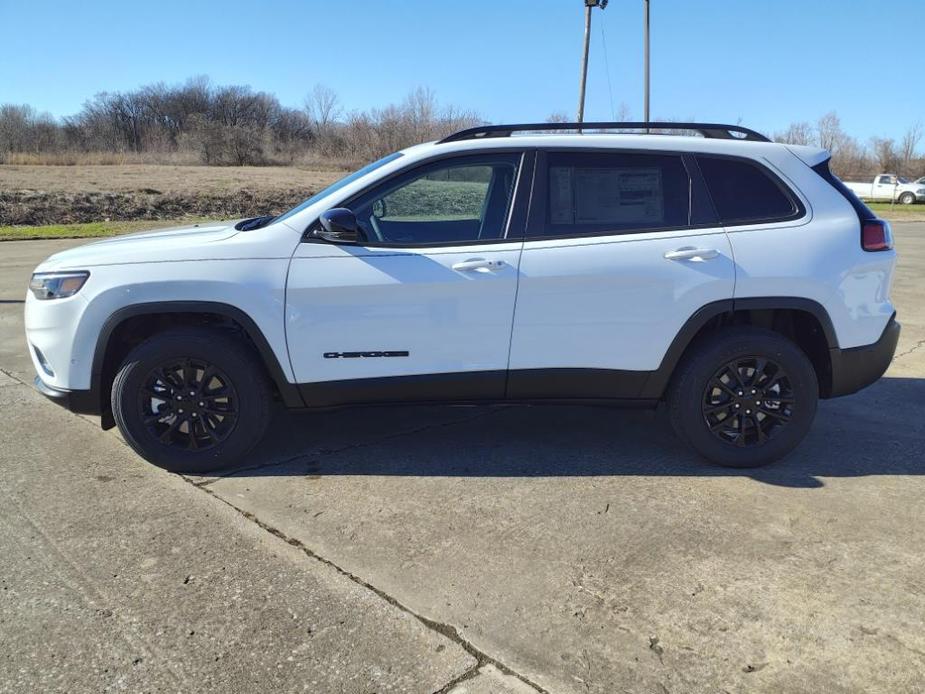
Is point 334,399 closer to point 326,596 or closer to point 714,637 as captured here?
point 326,596

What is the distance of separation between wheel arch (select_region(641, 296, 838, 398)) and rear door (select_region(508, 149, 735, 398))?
5 cm

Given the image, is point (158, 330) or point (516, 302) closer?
point (516, 302)

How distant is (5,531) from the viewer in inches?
135

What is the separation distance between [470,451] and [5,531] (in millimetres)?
2386

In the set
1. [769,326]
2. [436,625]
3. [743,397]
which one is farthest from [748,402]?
[436,625]

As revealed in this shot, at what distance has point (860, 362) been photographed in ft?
13.6

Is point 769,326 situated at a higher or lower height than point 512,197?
lower

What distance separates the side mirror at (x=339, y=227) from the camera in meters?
3.80

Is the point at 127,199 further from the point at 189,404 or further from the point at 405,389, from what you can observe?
the point at 405,389

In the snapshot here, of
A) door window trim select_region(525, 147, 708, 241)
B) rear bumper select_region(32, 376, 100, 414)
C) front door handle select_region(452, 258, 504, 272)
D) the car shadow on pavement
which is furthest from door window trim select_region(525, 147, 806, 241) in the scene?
rear bumper select_region(32, 376, 100, 414)

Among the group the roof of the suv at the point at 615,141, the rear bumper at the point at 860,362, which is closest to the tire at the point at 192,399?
the roof of the suv at the point at 615,141

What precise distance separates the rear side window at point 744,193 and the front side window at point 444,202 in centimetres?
109

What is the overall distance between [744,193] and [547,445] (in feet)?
6.00

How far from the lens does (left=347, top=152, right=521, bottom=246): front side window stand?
408 cm
